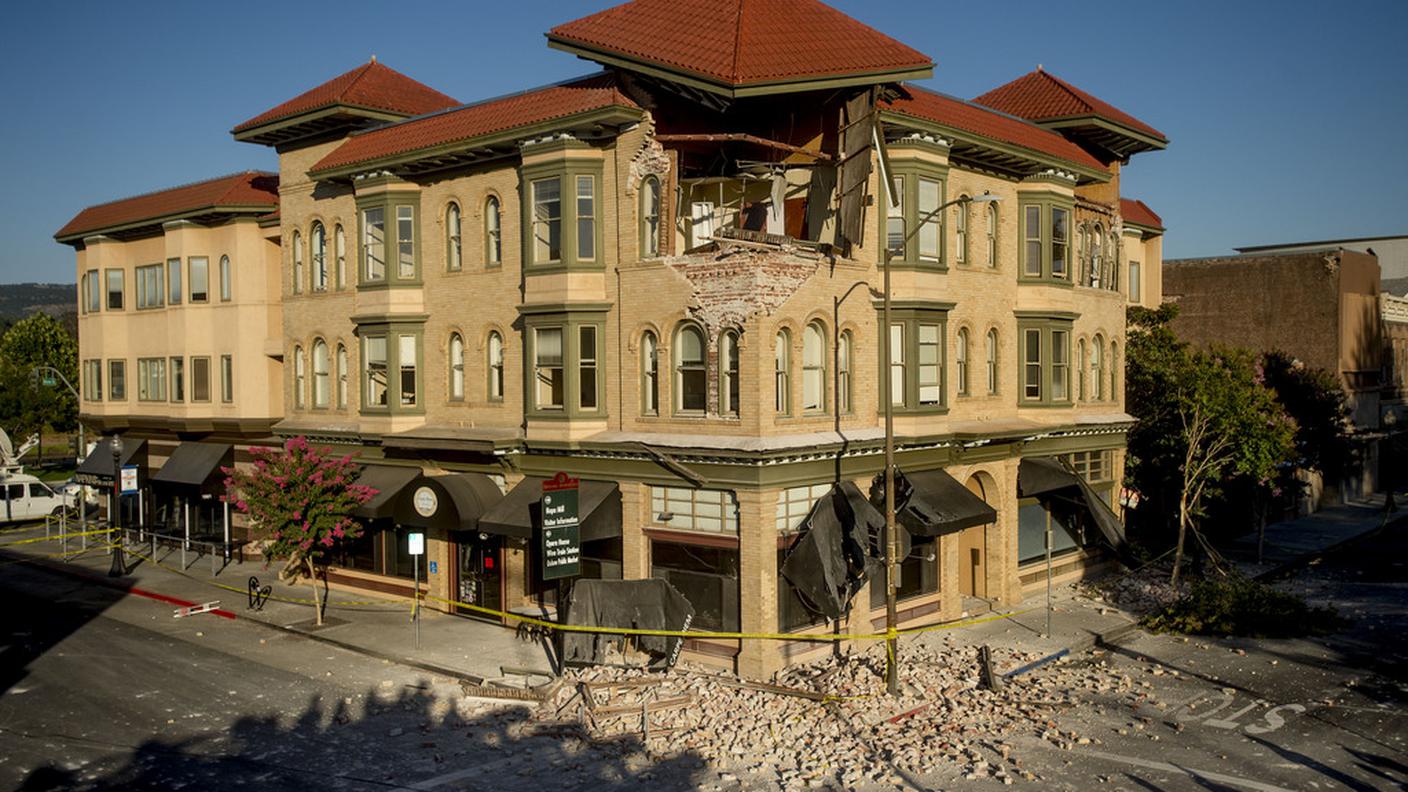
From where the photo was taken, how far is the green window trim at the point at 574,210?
25062 mm

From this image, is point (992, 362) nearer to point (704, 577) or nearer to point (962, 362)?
point (962, 362)

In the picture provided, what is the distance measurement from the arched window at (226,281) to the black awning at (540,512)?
55.5 feet

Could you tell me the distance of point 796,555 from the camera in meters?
22.8

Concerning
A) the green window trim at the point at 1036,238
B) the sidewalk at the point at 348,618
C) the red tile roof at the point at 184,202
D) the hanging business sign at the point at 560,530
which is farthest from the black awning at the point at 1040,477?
the red tile roof at the point at 184,202

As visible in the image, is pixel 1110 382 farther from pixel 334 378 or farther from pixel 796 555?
pixel 334 378

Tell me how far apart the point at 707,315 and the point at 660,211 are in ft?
8.99

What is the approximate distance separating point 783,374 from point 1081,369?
563 inches

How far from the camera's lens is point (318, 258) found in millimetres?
32875

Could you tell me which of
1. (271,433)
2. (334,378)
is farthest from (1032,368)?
(271,433)

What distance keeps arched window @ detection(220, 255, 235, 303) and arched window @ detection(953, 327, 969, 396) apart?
24.6m

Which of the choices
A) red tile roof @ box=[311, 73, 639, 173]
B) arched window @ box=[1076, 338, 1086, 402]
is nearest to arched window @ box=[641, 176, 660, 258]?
red tile roof @ box=[311, 73, 639, 173]

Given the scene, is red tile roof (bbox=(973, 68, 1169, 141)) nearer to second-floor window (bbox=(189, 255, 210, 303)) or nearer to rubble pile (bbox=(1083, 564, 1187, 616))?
rubble pile (bbox=(1083, 564, 1187, 616))

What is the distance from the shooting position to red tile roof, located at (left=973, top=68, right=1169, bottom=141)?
33.5m

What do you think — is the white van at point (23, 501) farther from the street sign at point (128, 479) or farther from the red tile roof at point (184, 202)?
the street sign at point (128, 479)
